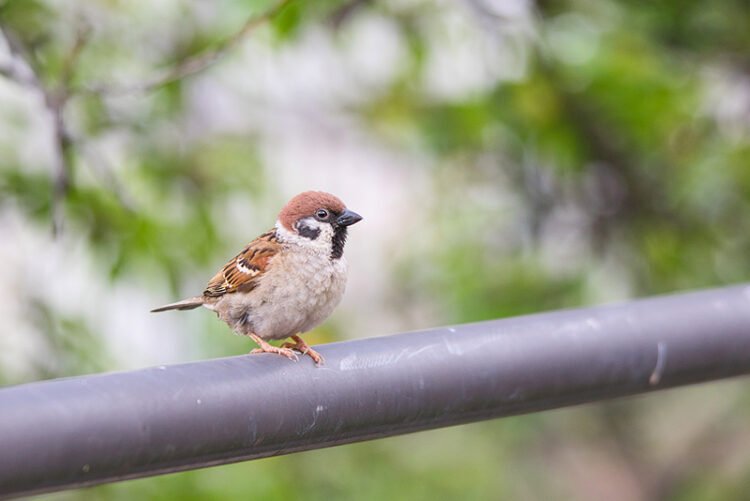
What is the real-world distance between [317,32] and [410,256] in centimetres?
80

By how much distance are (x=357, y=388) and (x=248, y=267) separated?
0.87 m

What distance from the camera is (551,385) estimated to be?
5.06ft

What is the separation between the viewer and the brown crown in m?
2.20

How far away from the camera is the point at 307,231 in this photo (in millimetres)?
2205

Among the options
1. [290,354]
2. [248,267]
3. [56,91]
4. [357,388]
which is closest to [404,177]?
[248,267]

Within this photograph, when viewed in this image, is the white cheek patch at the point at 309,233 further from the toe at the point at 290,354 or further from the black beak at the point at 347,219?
the toe at the point at 290,354

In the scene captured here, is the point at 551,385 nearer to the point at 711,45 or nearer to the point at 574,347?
the point at 574,347

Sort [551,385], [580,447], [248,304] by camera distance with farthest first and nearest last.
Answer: [580,447], [248,304], [551,385]

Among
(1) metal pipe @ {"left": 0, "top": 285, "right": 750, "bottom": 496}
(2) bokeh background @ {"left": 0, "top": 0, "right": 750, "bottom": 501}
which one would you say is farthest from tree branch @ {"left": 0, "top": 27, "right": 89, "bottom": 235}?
(1) metal pipe @ {"left": 0, "top": 285, "right": 750, "bottom": 496}

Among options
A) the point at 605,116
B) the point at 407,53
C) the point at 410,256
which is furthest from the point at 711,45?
the point at 410,256

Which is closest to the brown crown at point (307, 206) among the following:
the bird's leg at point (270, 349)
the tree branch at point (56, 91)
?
the bird's leg at point (270, 349)

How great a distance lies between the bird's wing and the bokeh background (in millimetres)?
330

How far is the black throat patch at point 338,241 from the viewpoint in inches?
85.8

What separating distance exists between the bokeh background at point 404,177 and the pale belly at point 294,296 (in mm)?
445
